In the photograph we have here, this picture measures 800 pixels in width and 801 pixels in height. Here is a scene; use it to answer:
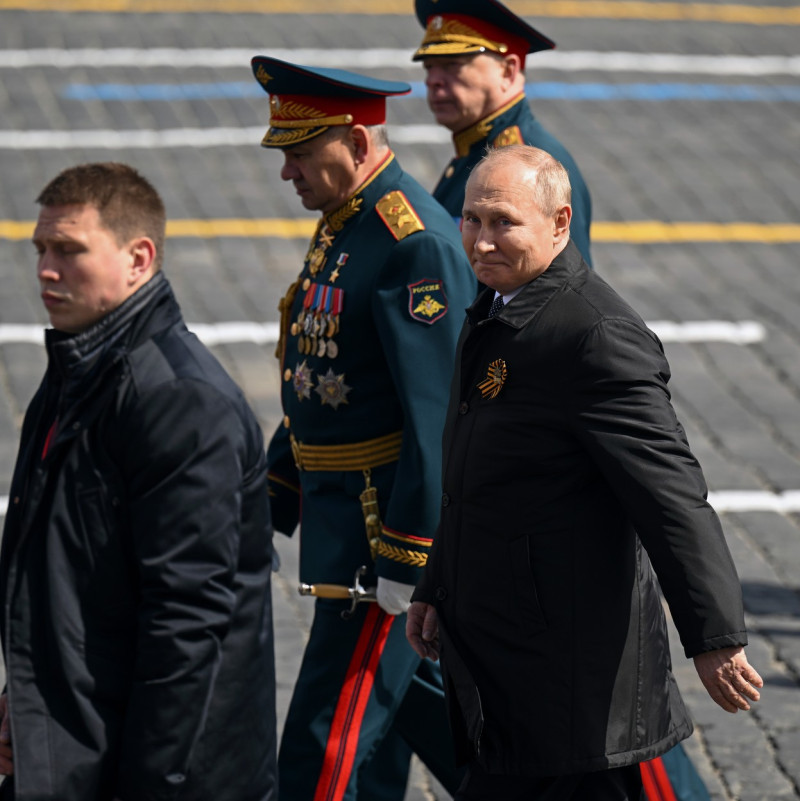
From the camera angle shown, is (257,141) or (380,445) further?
(257,141)

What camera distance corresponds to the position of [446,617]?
3.25 m

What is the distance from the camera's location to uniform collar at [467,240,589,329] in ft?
10.1

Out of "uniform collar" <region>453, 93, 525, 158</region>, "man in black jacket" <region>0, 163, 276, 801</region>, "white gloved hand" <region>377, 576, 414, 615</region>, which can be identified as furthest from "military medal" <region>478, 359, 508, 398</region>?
"uniform collar" <region>453, 93, 525, 158</region>

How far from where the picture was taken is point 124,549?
2.68m

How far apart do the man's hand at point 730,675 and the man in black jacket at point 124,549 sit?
87 centimetres

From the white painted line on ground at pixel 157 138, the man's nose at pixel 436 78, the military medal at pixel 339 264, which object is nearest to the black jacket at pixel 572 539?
the military medal at pixel 339 264

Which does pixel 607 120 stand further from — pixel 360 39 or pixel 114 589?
pixel 114 589

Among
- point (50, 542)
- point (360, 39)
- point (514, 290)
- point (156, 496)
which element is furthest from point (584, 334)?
point (360, 39)

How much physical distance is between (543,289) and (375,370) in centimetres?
94

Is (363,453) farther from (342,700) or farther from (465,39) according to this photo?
(465,39)

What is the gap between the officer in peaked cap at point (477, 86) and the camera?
4.92 meters

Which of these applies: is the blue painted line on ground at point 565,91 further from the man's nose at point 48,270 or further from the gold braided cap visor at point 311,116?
the man's nose at point 48,270

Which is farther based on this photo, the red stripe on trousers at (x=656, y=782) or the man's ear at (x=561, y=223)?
the red stripe on trousers at (x=656, y=782)

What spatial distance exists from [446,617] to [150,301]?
98cm
